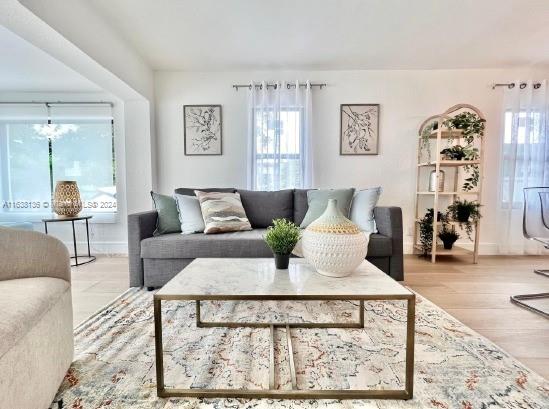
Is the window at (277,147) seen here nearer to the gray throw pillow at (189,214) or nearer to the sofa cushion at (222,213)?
the sofa cushion at (222,213)

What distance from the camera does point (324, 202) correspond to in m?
2.68

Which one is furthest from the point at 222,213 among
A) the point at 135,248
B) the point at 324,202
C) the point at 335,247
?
the point at 335,247

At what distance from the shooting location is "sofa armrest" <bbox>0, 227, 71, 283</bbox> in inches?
44.8

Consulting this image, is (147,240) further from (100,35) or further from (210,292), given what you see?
(100,35)

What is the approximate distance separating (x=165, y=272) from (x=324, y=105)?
255cm

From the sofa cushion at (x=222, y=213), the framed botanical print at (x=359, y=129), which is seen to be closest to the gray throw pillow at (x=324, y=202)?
the sofa cushion at (x=222, y=213)

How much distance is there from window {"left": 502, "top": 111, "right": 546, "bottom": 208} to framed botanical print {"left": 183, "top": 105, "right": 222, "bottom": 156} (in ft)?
11.2

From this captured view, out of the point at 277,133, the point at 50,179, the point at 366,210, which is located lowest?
the point at 366,210

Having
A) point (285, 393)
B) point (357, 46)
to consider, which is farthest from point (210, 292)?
point (357, 46)

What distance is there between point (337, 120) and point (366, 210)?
1421 mm

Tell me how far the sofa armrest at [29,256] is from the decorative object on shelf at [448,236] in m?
3.43

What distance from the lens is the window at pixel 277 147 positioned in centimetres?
338

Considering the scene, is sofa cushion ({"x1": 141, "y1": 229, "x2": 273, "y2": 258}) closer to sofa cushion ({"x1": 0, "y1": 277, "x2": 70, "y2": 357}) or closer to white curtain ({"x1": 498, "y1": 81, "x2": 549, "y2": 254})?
sofa cushion ({"x1": 0, "y1": 277, "x2": 70, "y2": 357})

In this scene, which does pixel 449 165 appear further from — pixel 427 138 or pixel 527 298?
pixel 527 298
